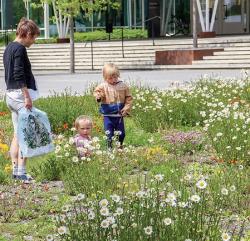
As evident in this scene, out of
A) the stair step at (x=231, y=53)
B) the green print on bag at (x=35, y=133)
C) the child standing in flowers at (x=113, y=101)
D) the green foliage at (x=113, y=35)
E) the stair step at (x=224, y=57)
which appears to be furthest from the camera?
the green foliage at (x=113, y=35)

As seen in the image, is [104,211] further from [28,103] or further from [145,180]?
[28,103]

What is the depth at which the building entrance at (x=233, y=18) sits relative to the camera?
5191 centimetres

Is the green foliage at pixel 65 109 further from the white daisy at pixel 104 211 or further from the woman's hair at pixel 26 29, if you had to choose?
the white daisy at pixel 104 211

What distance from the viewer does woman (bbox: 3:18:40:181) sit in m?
8.17

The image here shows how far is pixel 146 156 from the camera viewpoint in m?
8.90

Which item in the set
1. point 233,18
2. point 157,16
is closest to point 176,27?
point 157,16

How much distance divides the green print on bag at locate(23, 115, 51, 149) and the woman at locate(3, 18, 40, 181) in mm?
143

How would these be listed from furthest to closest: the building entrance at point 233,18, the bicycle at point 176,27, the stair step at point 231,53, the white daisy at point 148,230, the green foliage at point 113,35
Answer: the bicycle at point 176,27 < the building entrance at point 233,18 < the green foliage at point 113,35 < the stair step at point 231,53 < the white daisy at point 148,230

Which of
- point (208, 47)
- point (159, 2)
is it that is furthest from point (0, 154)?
point (159, 2)

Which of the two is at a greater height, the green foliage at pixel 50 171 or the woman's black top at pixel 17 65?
the woman's black top at pixel 17 65

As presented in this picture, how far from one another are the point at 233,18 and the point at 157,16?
4581 millimetres

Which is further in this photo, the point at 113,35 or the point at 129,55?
the point at 113,35

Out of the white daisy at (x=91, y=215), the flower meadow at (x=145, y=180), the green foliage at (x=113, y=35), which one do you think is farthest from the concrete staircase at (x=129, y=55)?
the white daisy at (x=91, y=215)

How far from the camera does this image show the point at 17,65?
8.18m
